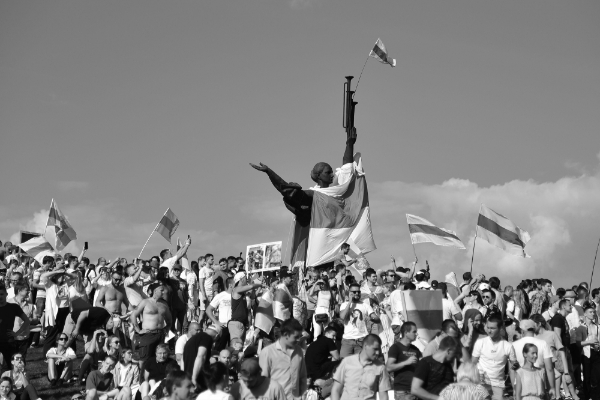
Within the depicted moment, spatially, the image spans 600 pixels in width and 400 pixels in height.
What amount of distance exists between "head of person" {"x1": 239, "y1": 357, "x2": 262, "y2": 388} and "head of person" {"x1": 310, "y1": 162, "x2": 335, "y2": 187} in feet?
58.9

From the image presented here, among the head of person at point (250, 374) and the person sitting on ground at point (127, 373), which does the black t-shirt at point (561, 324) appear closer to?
the person sitting on ground at point (127, 373)

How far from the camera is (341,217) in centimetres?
2784

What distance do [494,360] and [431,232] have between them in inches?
440

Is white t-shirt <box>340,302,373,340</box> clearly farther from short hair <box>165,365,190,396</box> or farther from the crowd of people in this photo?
short hair <box>165,365,190,396</box>

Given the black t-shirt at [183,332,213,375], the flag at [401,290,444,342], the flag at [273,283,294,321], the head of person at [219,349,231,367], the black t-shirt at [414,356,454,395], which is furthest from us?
the flag at [273,283,294,321]

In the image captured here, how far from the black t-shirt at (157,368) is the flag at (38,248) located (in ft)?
37.4

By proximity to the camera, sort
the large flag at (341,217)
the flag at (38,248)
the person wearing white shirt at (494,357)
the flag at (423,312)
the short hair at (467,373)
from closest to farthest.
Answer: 1. the short hair at (467,373)
2. the person wearing white shirt at (494,357)
3. the flag at (423,312)
4. the flag at (38,248)
5. the large flag at (341,217)

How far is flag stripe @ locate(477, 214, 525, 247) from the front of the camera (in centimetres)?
2341

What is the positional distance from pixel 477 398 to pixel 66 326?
33.6 ft

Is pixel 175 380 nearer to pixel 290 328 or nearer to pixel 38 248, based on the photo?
pixel 290 328

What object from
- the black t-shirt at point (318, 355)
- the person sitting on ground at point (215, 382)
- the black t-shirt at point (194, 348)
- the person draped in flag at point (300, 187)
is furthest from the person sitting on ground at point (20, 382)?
the person draped in flag at point (300, 187)

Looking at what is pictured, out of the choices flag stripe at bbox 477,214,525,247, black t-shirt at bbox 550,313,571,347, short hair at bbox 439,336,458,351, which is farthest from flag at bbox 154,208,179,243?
short hair at bbox 439,336,458,351

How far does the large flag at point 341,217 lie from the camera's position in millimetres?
27281

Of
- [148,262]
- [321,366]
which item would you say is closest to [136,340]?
[321,366]
